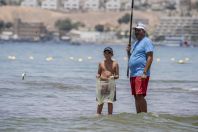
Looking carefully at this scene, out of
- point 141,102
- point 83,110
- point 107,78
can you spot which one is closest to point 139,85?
point 141,102

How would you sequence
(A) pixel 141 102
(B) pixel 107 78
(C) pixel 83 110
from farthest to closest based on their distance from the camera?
(C) pixel 83 110, (B) pixel 107 78, (A) pixel 141 102

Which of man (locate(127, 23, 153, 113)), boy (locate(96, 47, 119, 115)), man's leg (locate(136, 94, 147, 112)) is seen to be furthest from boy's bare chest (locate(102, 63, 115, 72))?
man's leg (locate(136, 94, 147, 112))

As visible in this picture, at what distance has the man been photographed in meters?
14.9

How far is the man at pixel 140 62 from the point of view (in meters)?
14.9

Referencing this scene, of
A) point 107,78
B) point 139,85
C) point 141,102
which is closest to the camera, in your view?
point 139,85

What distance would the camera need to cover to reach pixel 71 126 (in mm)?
Answer: 14719

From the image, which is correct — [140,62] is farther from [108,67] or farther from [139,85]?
[108,67]

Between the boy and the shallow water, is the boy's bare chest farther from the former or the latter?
the shallow water

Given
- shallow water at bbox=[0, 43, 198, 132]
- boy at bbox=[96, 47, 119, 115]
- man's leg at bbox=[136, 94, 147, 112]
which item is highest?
boy at bbox=[96, 47, 119, 115]

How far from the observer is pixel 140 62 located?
15.0m

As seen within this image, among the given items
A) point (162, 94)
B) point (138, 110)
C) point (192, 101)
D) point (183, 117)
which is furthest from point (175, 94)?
point (138, 110)

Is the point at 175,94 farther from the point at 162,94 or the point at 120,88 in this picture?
the point at 120,88

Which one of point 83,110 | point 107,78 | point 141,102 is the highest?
point 107,78

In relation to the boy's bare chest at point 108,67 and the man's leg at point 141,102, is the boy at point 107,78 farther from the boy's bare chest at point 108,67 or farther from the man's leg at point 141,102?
the man's leg at point 141,102
